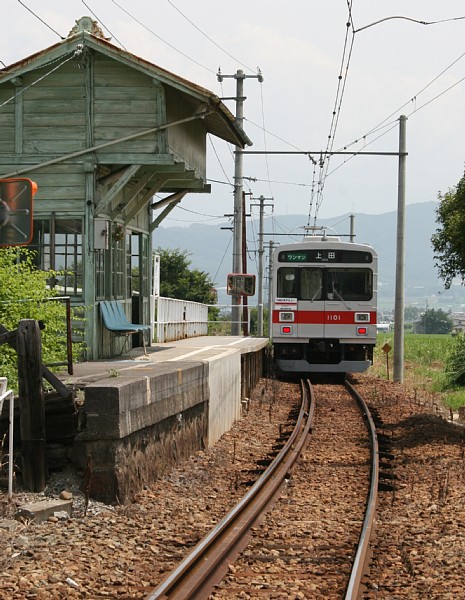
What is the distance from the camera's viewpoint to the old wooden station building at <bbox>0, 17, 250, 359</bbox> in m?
16.0

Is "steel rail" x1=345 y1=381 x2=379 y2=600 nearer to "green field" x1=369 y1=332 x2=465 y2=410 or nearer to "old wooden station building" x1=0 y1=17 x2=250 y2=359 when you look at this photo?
"old wooden station building" x1=0 y1=17 x2=250 y2=359

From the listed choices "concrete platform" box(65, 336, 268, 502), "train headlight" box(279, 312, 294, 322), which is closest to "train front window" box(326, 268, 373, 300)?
"train headlight" box(279, 312, 294, 322)

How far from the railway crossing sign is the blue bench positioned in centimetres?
807

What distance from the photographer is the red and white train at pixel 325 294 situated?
23.8m

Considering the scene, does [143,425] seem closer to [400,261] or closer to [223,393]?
[223,393]

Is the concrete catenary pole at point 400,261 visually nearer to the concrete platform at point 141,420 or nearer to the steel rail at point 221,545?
the concrete platform at point 141,420

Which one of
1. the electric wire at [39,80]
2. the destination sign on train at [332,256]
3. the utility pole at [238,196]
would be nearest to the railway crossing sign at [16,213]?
the electric wire at [39,80]

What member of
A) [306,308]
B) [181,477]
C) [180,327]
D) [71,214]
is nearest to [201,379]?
[181,477]

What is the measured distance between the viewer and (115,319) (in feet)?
56.0

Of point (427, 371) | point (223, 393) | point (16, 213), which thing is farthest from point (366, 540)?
point (427, 371)

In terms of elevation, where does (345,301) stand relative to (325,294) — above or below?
below

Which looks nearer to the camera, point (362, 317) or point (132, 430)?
point (132, 430)

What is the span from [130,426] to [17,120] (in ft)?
27.9

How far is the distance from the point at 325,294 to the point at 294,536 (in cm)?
1611
